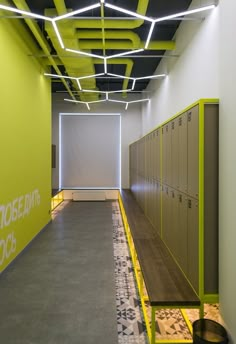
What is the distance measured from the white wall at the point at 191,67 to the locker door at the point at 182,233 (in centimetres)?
126

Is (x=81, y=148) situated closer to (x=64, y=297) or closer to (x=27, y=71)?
(x=27, y=71)

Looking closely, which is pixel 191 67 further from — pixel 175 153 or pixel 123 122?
pixel 123 122

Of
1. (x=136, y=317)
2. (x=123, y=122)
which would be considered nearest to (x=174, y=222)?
(x=136, y=317)

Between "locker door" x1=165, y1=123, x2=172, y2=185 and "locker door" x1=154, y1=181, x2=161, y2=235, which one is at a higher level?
"locker door" x1=165, y1=123, x2=172, y2=185

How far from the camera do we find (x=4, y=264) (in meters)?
3.65

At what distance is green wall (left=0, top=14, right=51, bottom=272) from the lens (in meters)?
3.66

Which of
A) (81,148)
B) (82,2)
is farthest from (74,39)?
(81,148)

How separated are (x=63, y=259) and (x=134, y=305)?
65.2 inches

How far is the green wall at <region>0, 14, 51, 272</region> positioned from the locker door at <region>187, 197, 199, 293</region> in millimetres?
2355

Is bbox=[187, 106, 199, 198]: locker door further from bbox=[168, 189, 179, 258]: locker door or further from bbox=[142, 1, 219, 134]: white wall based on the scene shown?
bbox=[142, 1, 219, 134]: white wall

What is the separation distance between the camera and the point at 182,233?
273 cm

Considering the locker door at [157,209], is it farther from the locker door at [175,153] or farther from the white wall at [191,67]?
the white wall at [191,67]

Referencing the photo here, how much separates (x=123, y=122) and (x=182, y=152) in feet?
24.7

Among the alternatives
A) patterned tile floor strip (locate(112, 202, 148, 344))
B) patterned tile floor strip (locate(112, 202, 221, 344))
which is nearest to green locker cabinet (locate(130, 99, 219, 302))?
patterned tile floor strip (locate(112, 202, 221, 344))
